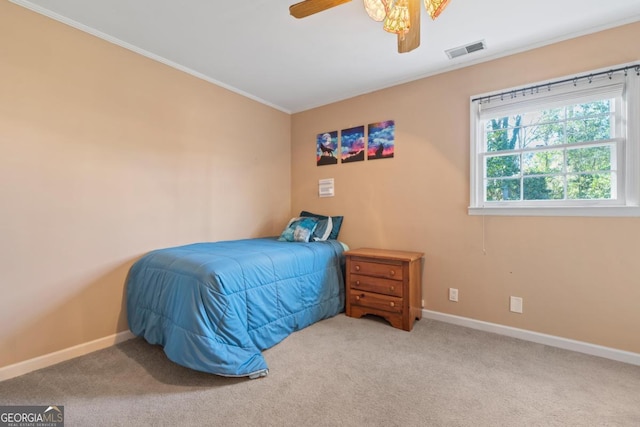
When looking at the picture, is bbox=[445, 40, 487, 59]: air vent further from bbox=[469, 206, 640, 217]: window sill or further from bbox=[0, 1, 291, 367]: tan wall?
bbox=[0, 1, 291, 367]: tan wall

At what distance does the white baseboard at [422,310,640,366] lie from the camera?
208 centimetres

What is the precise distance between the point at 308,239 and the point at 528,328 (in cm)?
208

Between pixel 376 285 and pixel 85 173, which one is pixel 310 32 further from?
pixel 376 285

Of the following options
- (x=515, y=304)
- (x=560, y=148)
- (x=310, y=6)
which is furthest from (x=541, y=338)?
(x=310, y=6)

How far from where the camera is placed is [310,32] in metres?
2.23

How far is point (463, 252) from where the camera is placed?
8.89ft

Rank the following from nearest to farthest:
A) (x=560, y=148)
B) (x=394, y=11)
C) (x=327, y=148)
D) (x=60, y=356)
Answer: (x=394, y=11), (x=60, y=356), (x=560, y=148), (x=327, y=148)

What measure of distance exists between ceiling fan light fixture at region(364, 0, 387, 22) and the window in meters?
1.50

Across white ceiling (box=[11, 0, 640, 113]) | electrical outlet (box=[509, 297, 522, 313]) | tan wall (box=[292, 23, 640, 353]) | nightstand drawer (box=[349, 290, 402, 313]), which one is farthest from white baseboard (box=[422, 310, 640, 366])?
white ceiling (box=[11, 0, 640, 113])

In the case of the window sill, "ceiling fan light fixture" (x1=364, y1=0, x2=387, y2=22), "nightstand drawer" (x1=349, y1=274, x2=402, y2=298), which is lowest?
"nightstand drawer" (x1=349, y1=274, x2=402, y2=298)

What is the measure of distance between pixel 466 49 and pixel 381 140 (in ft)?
3.59

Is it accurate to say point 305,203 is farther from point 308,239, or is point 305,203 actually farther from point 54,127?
point 54,127

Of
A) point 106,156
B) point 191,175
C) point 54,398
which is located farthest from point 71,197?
point 54,398

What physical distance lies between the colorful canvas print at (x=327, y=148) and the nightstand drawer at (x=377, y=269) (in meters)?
1.35
